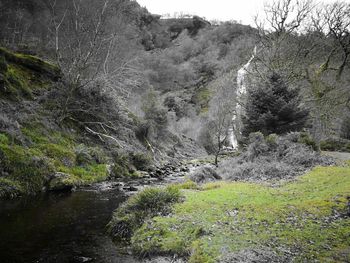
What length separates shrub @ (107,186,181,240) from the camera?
8.52 m

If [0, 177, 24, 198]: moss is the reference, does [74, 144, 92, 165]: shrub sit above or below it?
above

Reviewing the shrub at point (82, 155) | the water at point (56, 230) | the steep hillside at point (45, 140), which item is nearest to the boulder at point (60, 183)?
the steep hillside at point (45, 140)

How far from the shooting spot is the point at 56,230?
325 inches

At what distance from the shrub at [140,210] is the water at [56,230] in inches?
18.1

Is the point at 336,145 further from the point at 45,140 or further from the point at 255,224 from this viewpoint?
the point at 45,140

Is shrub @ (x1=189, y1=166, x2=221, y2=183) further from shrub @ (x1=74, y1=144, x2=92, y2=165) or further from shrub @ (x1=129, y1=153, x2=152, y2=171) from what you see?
shrub @ (x1=129, y1=153, x2=152, y2=171)

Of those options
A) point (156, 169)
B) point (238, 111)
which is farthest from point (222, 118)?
point (238, 111)

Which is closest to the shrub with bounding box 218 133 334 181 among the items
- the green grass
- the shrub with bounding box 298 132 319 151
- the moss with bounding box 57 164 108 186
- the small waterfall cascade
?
the shrub with bounding box 298 132 319 151

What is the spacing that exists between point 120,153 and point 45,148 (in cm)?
673

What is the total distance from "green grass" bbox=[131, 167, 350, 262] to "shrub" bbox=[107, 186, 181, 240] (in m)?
0.43

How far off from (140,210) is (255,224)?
149 inches

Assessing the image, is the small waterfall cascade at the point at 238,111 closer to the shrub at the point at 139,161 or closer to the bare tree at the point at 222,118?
the bare tree at the point at 222,118

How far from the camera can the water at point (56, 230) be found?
6.71 m

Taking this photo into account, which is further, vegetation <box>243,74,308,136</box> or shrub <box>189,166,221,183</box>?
vegetation <box>243,74,308,136</box>
